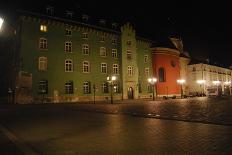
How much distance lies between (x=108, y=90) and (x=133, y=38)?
12401 mm

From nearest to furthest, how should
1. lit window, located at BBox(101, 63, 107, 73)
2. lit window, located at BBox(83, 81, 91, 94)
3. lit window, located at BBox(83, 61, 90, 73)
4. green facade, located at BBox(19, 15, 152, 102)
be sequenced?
green facade, located at BBox(19, 15, 152, 102)
lit window, located at BBox(83, 81, 91, 94)
lit window, located at BBox(83, 61, 90, 73)
lit window, located at BBox(101, 63, 107, 73)

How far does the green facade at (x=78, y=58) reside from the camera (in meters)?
38.9

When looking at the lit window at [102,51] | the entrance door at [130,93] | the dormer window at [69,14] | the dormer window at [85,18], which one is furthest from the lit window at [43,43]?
the entrance door at [130,93]

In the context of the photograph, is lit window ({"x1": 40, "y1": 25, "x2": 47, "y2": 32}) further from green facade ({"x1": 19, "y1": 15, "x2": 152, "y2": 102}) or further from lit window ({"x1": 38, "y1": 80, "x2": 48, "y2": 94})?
lit window ({"x1": 38, "y1": 80, "x2": 48, "y2": 94})

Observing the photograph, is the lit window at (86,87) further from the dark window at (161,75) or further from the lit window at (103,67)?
the dark window at (161,75)

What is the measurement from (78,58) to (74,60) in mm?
902

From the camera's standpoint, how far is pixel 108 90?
159 feet

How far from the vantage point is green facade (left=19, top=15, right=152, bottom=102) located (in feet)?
128

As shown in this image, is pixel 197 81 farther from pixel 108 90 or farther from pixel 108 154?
pixel 108 154

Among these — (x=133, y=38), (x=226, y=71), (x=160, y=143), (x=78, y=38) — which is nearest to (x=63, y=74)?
(x=78, y=38)

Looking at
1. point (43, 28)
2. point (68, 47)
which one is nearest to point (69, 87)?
point (68, 47)

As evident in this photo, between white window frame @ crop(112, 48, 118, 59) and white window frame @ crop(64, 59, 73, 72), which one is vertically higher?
white window frame @ crop(112, 48, 118, 59)

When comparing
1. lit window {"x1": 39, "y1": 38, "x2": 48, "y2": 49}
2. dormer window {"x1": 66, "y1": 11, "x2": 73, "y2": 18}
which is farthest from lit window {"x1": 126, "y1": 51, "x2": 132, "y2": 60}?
lit window {"x1": 39, "y1": 38, "x2": 48, "y2": 49}

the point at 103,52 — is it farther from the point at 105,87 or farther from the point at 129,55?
the point at 105,87
